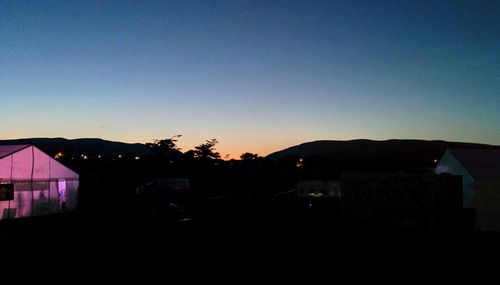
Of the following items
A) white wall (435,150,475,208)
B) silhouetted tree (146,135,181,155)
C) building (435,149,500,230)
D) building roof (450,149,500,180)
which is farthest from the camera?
silhouetted tree (146,135,181,155)

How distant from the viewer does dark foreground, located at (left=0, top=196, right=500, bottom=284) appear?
903 cm

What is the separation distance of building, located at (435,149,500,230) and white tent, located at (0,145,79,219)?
18.7 m

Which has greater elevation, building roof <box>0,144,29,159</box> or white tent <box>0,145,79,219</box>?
building roof <box>0,144,29,159</box>

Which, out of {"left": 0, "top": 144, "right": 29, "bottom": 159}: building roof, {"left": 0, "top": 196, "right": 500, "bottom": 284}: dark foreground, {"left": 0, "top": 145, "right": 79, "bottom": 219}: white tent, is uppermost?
{"left": 0, "top": 144, "right": 29, "bottom": 159}: building roof

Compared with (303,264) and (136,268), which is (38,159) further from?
(303,264)

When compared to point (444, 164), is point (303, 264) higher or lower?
lower

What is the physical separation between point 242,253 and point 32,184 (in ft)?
46.9

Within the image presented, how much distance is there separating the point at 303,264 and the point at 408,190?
813 cm

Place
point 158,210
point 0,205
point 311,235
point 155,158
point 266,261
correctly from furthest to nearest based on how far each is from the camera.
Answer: point 155,158 < point 0,205 < point 158,210 < point 311,235 < point 266,261

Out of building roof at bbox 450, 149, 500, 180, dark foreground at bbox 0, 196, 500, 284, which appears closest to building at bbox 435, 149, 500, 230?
building roof at bbox 450, 149, 500, 180

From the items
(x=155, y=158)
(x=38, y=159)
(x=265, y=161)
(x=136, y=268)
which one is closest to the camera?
(x=136, y=268)

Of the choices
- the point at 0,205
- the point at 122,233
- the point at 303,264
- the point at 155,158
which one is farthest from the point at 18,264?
the point at 155,158

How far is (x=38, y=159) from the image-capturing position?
73.2ft

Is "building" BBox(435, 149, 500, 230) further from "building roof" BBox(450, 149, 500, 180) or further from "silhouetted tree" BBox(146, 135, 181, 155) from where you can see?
"silhouetted tree" BBox(146, 135, 181, 155)
